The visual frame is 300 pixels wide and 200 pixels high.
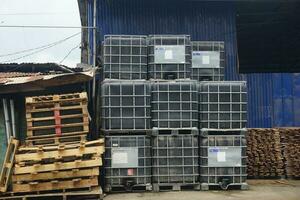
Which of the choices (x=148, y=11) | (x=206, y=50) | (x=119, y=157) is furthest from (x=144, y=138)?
(x=148, y=11)

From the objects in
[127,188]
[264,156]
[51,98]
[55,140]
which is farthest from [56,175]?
[264,156]

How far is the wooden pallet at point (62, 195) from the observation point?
10516 millimetres

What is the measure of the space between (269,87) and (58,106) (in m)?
7.31

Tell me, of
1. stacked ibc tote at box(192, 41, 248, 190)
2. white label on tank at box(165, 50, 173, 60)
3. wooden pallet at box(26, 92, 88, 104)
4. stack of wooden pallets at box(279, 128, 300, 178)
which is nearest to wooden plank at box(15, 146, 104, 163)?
wooden pallet at box(26, 92, 88, 104)

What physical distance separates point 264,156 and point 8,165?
24.4ft

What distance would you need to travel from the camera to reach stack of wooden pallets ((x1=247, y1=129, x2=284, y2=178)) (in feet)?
45.1

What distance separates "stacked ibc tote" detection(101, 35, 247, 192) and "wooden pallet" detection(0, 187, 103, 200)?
30.3 inches

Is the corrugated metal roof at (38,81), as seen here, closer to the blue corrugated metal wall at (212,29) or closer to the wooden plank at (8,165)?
the wooden plank at (8,165)

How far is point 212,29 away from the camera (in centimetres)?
1547

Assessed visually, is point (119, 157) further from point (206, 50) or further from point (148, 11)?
point (148, 11)

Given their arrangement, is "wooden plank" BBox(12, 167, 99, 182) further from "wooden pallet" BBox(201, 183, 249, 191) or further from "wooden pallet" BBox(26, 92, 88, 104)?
"wooden pallet" BBox(201, 183, 249, 191)

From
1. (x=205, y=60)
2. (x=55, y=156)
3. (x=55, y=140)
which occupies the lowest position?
(x=55, y=156)

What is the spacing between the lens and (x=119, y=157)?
11.5m

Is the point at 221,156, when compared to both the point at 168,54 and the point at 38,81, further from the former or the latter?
the point at 38,81
